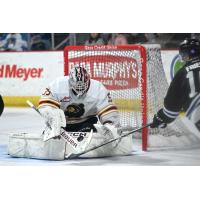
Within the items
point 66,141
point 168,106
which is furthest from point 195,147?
point 66,141

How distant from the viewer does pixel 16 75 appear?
6.99 m

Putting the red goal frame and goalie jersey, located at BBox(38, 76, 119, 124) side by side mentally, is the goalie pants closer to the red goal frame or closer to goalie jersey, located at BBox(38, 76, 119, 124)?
goalie jersey, located at BBox(38, 76, 119, 124)

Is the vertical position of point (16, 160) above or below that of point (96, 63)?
below

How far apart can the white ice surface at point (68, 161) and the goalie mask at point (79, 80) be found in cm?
24

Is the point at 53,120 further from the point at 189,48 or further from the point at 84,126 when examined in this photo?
the point at 189,48

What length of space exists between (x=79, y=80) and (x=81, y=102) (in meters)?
0.13

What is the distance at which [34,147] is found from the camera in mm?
6996

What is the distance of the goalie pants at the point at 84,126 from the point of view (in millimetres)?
6934

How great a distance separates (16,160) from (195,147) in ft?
2.98

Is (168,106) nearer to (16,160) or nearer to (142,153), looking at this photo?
(142,153)

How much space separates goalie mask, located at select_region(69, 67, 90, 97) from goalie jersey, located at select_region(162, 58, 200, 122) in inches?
16.9

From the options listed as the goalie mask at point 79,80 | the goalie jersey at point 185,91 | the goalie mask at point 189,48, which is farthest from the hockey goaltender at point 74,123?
the goalie mask at point 189,48

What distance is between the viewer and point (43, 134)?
6926mm

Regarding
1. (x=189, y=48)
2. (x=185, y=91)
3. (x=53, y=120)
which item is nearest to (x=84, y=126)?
(x=53, y=120)
